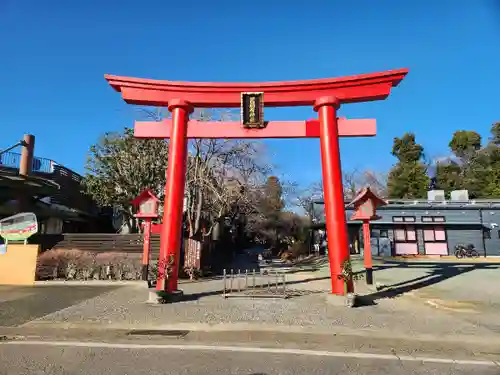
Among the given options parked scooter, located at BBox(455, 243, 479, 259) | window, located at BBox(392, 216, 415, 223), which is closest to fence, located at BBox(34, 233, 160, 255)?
window, located at BBox(392, 216, 415, 223)

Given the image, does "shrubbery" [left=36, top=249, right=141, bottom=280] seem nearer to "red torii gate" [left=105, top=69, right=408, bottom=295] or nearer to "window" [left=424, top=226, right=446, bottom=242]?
"red torii gate" [left=105, top=69, right=408, bottom=295]

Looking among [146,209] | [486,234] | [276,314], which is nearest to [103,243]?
[146,209]

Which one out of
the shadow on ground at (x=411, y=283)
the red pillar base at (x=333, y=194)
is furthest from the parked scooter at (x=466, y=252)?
the red pillar base at (x=333, y=194)

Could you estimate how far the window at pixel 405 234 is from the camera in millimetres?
27250

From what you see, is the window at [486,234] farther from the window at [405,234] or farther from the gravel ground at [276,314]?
the gravel ground at [276,314]

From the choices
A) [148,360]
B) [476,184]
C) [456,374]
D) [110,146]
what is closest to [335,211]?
[456,374]

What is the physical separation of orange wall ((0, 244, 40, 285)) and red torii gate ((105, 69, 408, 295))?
7.30m

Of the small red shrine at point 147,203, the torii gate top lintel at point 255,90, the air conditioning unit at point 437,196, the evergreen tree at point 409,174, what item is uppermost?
the evergreen tree at point 409,174

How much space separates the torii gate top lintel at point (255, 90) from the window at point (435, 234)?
2096cm

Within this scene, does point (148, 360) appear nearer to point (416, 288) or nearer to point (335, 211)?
point (335, 211)

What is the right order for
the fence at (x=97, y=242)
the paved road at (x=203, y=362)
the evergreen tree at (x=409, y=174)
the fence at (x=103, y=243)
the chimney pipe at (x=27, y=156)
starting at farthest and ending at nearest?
the evergreen tree at (x=409, y=174) < the chimney pipe at (x=27, y=156) < the fence at (x=97, y=242) < the fence at (x=103, y=243) < the paved road at (x=203, y=362)

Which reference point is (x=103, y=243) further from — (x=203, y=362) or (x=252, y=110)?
(x=203, y=362)

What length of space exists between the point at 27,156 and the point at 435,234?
31284mm

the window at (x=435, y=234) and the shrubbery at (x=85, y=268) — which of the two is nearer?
the shrubbery at (x=85, y=268)
